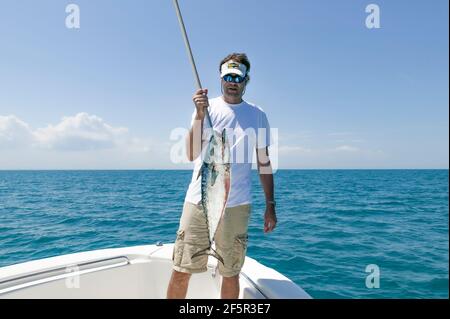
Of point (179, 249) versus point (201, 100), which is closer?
point (201, 100)

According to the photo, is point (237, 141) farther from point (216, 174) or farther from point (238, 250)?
point (238, 250)

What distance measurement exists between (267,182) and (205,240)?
0.82 metres

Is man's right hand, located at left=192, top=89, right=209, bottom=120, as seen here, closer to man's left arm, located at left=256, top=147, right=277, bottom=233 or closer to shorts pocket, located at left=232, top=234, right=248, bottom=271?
man's left arm, located at left=256, top=147, right=277, bottom=233

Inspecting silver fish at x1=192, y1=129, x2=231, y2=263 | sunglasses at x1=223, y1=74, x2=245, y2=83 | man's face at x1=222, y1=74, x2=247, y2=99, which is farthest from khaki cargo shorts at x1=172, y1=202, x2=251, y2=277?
sunglasses at x1=223, y1=74, x2=245, y2=83

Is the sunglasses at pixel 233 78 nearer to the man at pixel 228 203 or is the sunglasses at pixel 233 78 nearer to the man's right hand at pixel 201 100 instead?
the man at pixel 228 203

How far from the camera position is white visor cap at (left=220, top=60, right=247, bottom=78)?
2348mm

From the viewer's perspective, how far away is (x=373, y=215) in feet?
49.6

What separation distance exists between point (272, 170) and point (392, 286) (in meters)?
5.68

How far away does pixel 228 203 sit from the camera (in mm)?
2426

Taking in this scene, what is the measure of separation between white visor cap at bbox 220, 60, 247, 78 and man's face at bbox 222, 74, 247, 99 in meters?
0.09

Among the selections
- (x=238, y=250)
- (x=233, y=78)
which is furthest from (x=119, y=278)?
(x=233, y=78)

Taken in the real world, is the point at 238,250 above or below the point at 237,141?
below

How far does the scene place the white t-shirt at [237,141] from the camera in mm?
2428
